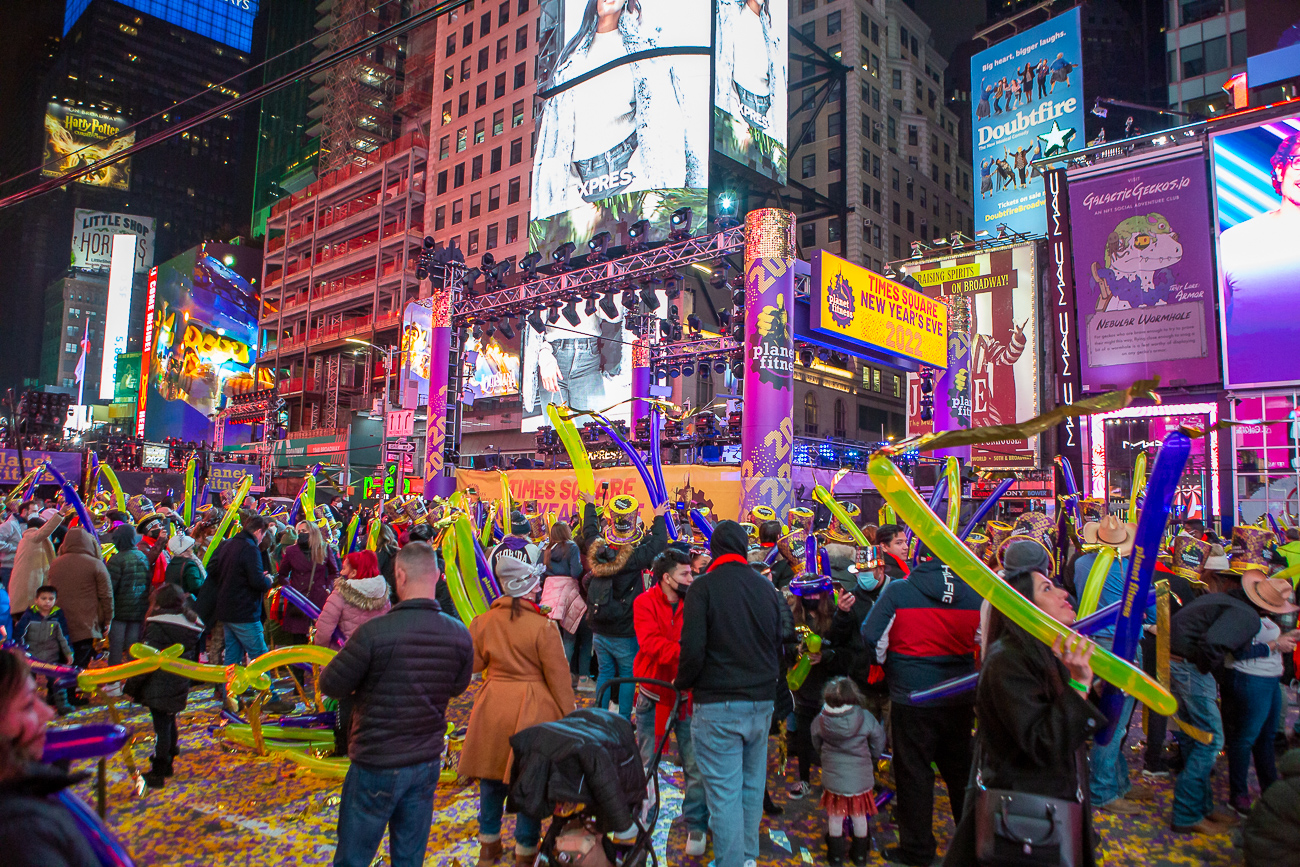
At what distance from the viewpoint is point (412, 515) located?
13180 millimetres

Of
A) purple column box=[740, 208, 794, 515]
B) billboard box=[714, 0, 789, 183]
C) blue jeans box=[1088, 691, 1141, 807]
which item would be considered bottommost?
blue jeans box=[1088, 691, 1141, 807]

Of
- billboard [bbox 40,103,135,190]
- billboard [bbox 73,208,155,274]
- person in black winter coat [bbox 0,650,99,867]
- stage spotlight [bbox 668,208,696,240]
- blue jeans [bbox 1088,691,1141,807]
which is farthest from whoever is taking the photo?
billboard [bbox 40,103,135,190]

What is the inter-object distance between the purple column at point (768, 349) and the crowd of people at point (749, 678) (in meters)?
10.1

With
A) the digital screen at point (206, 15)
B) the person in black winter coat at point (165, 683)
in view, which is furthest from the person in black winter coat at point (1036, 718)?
the digital screen at point (206, 15)

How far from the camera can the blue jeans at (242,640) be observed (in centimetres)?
720

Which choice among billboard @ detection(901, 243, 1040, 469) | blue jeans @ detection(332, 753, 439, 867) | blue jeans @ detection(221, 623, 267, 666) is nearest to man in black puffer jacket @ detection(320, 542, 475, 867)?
blue jeans @ detection(332, 753, 439, 867)

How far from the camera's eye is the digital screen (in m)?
105

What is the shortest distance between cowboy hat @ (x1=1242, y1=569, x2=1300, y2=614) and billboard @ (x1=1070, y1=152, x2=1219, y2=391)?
2417 cm

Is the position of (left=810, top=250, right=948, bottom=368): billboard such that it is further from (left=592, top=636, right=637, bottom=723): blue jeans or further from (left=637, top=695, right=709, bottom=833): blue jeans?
(left=637, top=695, right=709, bottom=833): blue jeans

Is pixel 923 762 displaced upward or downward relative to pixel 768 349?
downward

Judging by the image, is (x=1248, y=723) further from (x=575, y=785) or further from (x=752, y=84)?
(x=752, y=84)

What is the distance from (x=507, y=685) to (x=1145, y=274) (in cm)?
3004

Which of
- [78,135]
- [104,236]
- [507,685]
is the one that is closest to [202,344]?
[104,236]

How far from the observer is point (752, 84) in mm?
35312
